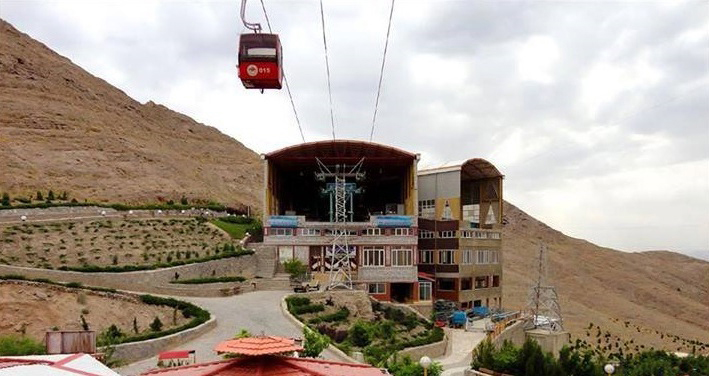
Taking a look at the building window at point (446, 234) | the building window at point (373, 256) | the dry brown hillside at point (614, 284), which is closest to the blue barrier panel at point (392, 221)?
the building window at point (373, 256)

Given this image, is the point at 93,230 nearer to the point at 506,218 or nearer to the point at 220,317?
the point at 220,317

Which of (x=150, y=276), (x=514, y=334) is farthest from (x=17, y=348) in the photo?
(x=514, y=334)

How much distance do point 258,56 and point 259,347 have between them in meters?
9.58

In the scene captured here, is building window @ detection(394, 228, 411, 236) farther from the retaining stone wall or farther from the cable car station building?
the retaining stone wall

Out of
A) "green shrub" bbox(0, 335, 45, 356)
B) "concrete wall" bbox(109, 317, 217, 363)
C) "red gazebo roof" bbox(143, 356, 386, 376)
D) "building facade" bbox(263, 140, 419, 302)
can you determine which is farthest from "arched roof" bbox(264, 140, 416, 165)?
"red gazebo roof" bbox(143, 356, 386, 376)

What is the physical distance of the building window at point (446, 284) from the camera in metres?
45.1

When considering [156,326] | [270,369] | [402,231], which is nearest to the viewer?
[270,369]

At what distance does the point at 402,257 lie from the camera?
42.0 metres

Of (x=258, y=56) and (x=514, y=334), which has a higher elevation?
(x=258, y=56)

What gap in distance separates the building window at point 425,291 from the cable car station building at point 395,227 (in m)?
0.07

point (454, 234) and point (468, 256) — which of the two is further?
point (468, 256)

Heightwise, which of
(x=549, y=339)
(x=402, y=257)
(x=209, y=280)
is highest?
(x=402, y=257)

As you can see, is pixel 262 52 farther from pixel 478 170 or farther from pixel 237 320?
pixel 478 170

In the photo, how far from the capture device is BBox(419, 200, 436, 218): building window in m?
50.8
